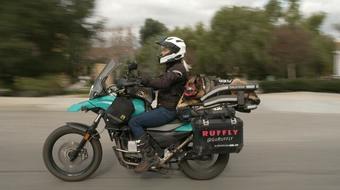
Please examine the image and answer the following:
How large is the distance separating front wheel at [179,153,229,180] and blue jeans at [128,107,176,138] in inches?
24.3

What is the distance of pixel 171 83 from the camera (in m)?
6.29

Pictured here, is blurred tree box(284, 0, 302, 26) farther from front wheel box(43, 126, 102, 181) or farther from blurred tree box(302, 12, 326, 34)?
front wheel box(43, 126, 102, 181)

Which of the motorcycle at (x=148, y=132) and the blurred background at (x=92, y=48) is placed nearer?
the motorcycle at (x=148, y=132)

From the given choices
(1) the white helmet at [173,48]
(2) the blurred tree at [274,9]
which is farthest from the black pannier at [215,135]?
(2) the blurred tree at [274,9]

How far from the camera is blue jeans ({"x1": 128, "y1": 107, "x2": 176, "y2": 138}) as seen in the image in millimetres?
6340

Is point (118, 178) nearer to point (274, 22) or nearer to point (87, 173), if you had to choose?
point (87, 173)

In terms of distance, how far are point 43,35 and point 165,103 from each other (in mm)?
18559

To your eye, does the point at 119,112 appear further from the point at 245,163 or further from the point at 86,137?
the point at 245,163

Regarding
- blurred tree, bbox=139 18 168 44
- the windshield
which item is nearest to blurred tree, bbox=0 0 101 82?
the windshield

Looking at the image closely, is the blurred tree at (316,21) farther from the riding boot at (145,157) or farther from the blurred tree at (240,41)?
the riding boot at (145,157)

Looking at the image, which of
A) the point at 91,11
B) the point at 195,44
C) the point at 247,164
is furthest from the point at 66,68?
the point at 195,44

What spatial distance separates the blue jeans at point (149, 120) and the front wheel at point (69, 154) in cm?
52

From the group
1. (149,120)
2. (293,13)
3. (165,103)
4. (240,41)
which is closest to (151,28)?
(293,13)

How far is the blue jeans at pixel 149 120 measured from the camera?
6.34 metres
